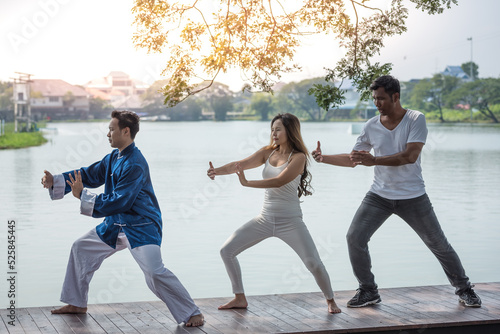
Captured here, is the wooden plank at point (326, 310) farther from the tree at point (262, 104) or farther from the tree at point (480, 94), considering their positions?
the tree at point (262, 104)

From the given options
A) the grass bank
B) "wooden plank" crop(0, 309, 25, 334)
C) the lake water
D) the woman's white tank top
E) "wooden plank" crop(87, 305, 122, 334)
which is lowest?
the lake water

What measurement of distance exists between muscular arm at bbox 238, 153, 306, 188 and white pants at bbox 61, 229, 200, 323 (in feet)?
2.08

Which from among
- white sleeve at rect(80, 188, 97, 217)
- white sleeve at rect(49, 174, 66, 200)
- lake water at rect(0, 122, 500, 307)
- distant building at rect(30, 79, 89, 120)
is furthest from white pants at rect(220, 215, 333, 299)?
distant building at rect(30, 79, 89, 120)

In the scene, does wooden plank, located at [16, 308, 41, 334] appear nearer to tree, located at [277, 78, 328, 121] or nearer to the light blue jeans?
the light blue jeans

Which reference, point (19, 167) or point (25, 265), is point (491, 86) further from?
point (25, 265)

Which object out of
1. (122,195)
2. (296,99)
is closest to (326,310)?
(122,195)

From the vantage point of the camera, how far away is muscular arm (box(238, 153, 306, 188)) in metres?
4.71

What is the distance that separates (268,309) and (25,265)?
230 inches

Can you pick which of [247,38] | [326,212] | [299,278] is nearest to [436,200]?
[326,212]

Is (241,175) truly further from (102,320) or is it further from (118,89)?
(118,89)

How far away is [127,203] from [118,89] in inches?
2037

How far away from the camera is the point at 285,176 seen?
4.75 m

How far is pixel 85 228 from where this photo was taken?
13.6 metres

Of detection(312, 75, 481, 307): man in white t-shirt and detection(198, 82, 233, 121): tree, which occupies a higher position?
detection(198, 82, 233, 121): tree
